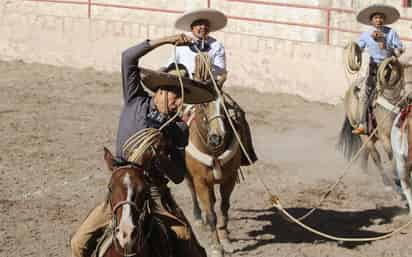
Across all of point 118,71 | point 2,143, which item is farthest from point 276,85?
point 2,143

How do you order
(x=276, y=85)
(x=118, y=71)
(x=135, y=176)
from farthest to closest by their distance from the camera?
(x=118, y=71), (x=276, y=85), (x=135, y=176)

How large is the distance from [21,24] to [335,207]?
13088mm

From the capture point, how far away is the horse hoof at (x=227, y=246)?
1030 cm

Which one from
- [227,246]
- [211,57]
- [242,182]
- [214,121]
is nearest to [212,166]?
[214,121]

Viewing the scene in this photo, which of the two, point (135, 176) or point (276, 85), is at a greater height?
point (135, 176)

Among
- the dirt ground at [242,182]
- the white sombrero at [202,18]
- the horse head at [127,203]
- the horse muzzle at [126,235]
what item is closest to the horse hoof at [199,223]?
the dirt ground at [242,182]

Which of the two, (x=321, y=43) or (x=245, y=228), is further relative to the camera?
(x=321, y=43)

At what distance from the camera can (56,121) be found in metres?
16.4

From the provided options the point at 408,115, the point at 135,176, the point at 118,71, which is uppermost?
the point at 135,176

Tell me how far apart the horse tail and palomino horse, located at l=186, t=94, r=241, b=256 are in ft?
12.2

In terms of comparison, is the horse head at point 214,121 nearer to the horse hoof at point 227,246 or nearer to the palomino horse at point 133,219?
the horse hoof at point 227,246

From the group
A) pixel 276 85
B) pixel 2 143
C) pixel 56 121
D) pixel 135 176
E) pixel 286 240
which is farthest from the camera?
pixel 276 85

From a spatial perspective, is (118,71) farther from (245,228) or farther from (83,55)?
(245,228)

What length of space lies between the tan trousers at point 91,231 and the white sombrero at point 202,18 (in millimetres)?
4194
